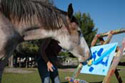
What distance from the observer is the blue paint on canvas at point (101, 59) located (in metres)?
5.58

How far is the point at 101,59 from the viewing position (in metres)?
5.99

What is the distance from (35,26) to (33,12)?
249mm

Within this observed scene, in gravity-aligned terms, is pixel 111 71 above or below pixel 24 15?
below

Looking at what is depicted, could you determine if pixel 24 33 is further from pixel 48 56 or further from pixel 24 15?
pixel 48 56

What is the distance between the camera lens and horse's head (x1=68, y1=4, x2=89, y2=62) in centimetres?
463

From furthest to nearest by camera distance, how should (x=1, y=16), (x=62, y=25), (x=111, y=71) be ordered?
(x=111, y=71), (x=62, y=25), (x=1, y=16)

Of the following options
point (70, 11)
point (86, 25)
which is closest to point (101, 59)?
point (70, 11)

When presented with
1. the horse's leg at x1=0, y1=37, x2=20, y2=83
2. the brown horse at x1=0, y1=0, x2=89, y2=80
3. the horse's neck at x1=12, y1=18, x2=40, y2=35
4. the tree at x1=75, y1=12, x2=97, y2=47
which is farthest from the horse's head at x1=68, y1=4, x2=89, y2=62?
the tree at x1=75, y1=12, x2=97, y2=47

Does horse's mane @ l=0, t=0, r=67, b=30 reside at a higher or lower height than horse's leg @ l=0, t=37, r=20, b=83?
higher

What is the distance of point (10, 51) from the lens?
3.97 meters

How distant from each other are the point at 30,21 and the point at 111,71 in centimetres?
205

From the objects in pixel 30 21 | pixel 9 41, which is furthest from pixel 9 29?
pixel 30 21

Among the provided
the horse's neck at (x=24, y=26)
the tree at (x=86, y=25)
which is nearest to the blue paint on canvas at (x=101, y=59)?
the horse's neck at (x=24, y=26)

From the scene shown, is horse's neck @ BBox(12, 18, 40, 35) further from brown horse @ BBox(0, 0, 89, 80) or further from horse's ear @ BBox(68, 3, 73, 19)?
horse's ear @ BBox(68, 3, 73, 19)
